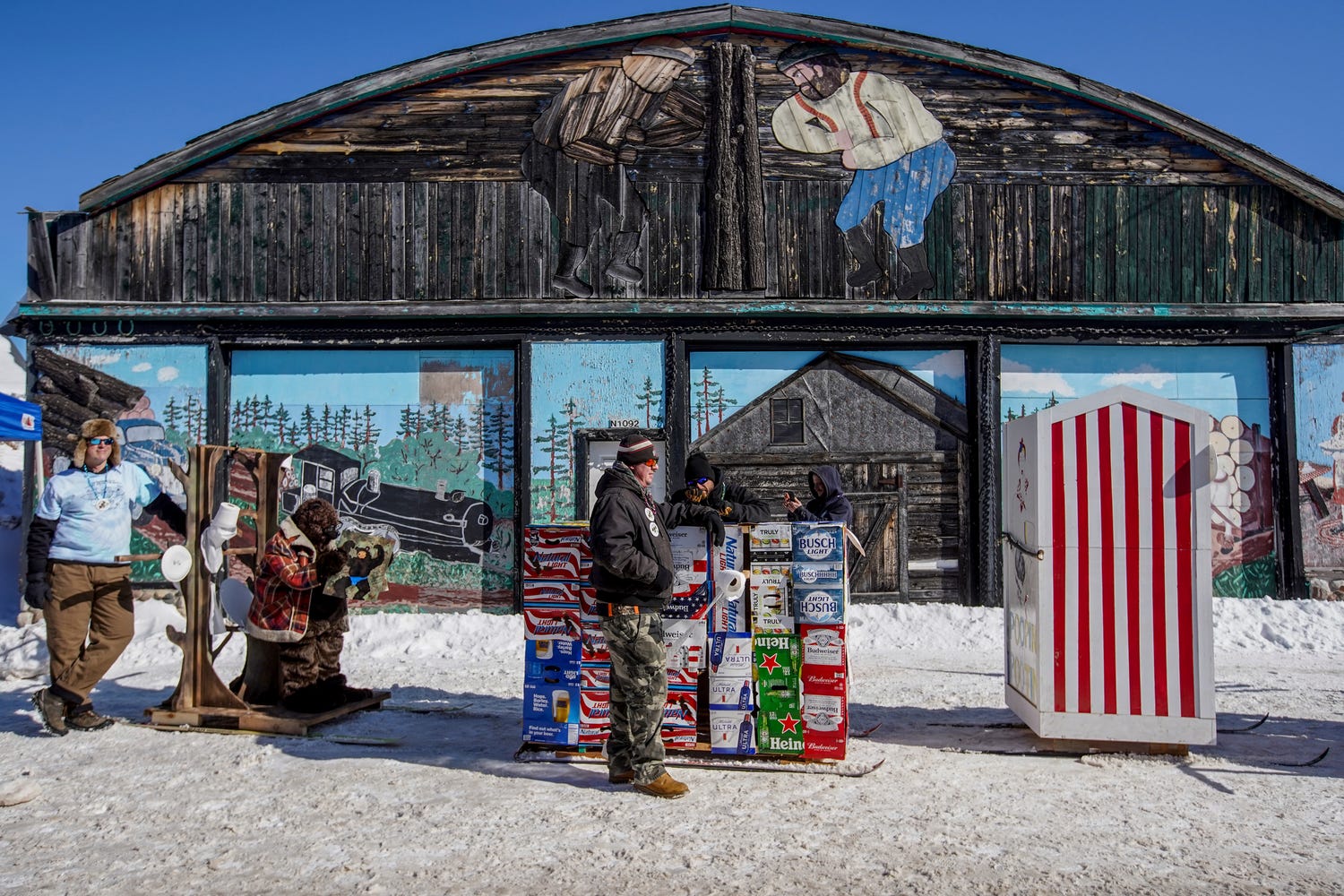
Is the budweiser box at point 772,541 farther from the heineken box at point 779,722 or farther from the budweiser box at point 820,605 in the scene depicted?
the heineken box at point 779,722

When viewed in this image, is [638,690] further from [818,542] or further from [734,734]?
[818,542]

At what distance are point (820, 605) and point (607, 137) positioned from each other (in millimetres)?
8218

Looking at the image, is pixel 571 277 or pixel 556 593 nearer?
pixel 556 593

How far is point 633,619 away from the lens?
5531mm

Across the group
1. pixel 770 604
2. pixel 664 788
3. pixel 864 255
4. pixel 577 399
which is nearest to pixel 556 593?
pixel 770 604

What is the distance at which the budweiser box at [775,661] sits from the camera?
20.0ft

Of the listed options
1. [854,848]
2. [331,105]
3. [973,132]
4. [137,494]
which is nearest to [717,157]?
[973,132]

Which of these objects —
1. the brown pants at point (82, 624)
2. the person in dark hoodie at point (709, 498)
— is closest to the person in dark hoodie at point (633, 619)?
the person in dark hoodie at point (709, 498)

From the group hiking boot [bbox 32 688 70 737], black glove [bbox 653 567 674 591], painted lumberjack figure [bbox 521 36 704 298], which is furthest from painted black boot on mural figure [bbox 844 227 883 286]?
hiking boot [bbox 32 688 70 737]

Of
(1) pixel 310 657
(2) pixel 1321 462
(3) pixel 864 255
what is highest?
(3) pixel 864 255

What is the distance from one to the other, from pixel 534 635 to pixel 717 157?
7998mm

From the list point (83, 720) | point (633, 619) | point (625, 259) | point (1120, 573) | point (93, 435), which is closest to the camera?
point (633, 619)

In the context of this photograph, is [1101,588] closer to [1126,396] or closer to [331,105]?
[1126,396]

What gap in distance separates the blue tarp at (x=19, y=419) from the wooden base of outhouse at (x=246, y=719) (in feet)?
18.5
